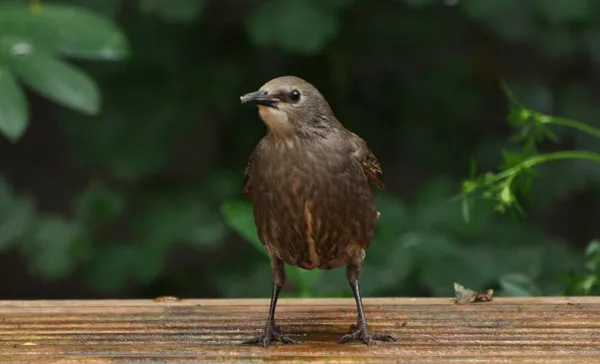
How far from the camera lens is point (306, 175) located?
120 inches

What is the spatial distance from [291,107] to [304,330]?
627 mm

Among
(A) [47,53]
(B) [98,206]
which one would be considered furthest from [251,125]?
(A) [47,53]

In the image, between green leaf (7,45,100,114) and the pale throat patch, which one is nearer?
the pale throat patch

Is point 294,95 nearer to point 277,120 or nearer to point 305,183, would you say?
point 277,120

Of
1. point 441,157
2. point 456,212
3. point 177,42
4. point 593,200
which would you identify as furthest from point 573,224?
point 177,42

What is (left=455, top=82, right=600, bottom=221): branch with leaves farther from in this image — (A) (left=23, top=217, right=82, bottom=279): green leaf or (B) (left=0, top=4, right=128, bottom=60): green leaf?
(A) (left=23, top=217, right=82, bottom=279): green leaf

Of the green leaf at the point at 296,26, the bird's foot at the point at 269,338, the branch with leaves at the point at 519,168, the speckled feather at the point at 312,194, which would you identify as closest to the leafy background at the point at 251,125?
the green leaf at the point at 296,26

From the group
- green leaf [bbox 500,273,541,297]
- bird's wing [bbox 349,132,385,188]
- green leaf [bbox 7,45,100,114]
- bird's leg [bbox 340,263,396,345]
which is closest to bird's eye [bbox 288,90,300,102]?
bird's wing [bbox 349,132,385,188]

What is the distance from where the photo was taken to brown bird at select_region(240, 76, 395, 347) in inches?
120

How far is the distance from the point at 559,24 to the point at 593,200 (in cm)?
101

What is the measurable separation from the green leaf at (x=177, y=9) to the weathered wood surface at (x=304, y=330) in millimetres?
1649

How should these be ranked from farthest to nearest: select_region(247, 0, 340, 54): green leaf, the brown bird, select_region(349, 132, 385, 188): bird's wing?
select_region(247, 0, 340, 54): green leaf
select_region(349, 132, 385, 188): bird's wing
the brown bird

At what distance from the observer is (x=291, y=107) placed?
10.1 feet

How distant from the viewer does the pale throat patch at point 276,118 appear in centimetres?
306
